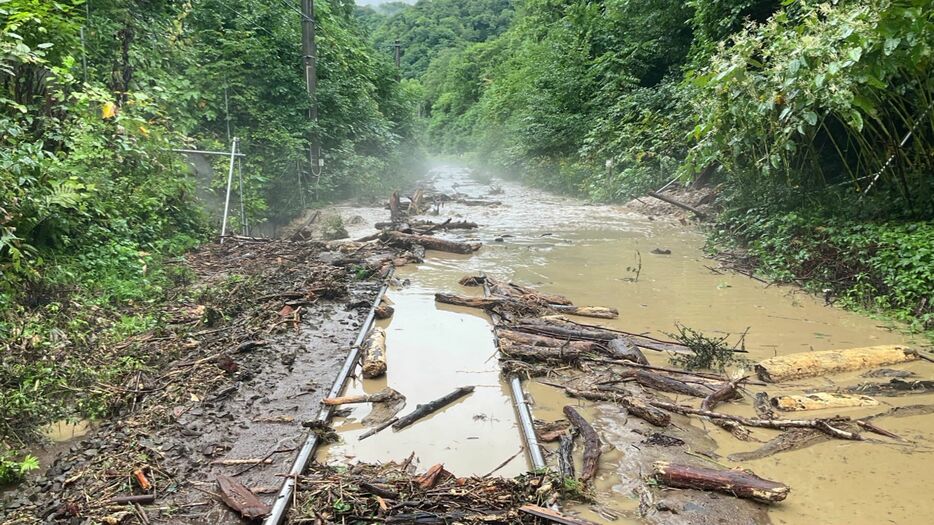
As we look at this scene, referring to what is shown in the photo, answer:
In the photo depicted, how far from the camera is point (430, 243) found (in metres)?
11.2

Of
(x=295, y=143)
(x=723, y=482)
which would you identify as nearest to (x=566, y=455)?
(x=723, y=482)

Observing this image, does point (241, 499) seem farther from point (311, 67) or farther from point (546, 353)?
point (311, 67)

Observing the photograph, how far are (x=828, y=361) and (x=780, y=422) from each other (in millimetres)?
1408

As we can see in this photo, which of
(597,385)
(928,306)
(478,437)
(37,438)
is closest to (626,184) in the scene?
(928,306)

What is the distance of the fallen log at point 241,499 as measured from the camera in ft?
10.3

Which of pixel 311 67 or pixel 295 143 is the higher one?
pixel 311 67

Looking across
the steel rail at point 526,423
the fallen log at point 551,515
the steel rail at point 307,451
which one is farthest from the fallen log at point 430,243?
the fallen log at point 551,515

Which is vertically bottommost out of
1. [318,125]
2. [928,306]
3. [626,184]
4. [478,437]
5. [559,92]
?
[478,437]

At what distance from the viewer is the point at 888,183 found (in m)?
8.05

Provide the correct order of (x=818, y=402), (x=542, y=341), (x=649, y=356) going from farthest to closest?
(x=542, y=341), (x=649, y=356), (x=818, y=402)

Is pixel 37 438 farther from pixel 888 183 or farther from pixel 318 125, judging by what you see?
pixel 318 125

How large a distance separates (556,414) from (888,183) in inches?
274

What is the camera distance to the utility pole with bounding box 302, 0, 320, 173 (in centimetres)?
1460

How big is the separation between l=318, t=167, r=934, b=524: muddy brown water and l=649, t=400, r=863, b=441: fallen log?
79 mm
